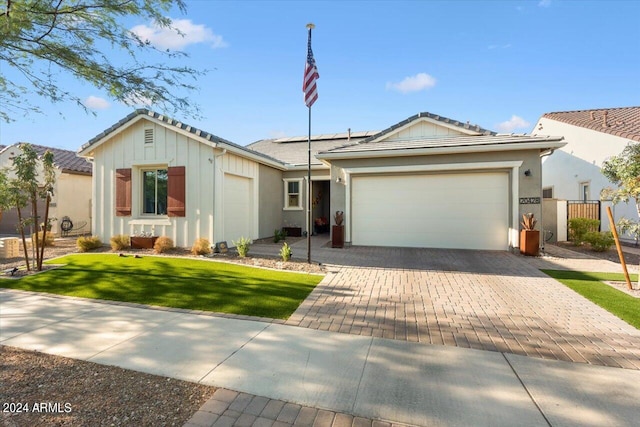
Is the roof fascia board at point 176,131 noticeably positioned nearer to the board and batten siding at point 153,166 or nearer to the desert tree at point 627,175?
the board and batten siding at point 153,166

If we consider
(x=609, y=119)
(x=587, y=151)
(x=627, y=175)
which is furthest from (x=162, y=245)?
(x=609, y=119)

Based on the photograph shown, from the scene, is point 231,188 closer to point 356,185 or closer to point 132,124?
point 132,124

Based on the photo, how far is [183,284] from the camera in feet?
21.3

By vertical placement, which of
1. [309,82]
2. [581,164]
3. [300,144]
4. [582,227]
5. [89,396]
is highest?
[300,144]

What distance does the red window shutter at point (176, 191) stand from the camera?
1064 centimetres

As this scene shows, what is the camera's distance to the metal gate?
523 inches

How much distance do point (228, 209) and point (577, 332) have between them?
10034mm

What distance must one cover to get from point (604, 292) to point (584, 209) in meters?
9.76

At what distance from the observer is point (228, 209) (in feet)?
37.0

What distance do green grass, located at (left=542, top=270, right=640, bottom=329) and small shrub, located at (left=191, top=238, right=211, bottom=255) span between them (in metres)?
9.51

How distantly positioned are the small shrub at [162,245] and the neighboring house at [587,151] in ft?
50.0

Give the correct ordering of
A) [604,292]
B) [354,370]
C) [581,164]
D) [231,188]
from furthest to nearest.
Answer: [581,164] < [231,188] < [604,292] < [354,370]

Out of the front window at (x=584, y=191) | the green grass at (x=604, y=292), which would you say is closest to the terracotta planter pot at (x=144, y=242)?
the green grass at (x=604, y=292)

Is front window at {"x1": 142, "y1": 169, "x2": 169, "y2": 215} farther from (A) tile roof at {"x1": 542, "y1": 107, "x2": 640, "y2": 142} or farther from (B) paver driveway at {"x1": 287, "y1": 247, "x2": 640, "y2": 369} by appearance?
(A) tile roof at {"x1": 542, "y1": 107, "x2": 640, "y2": 142}
